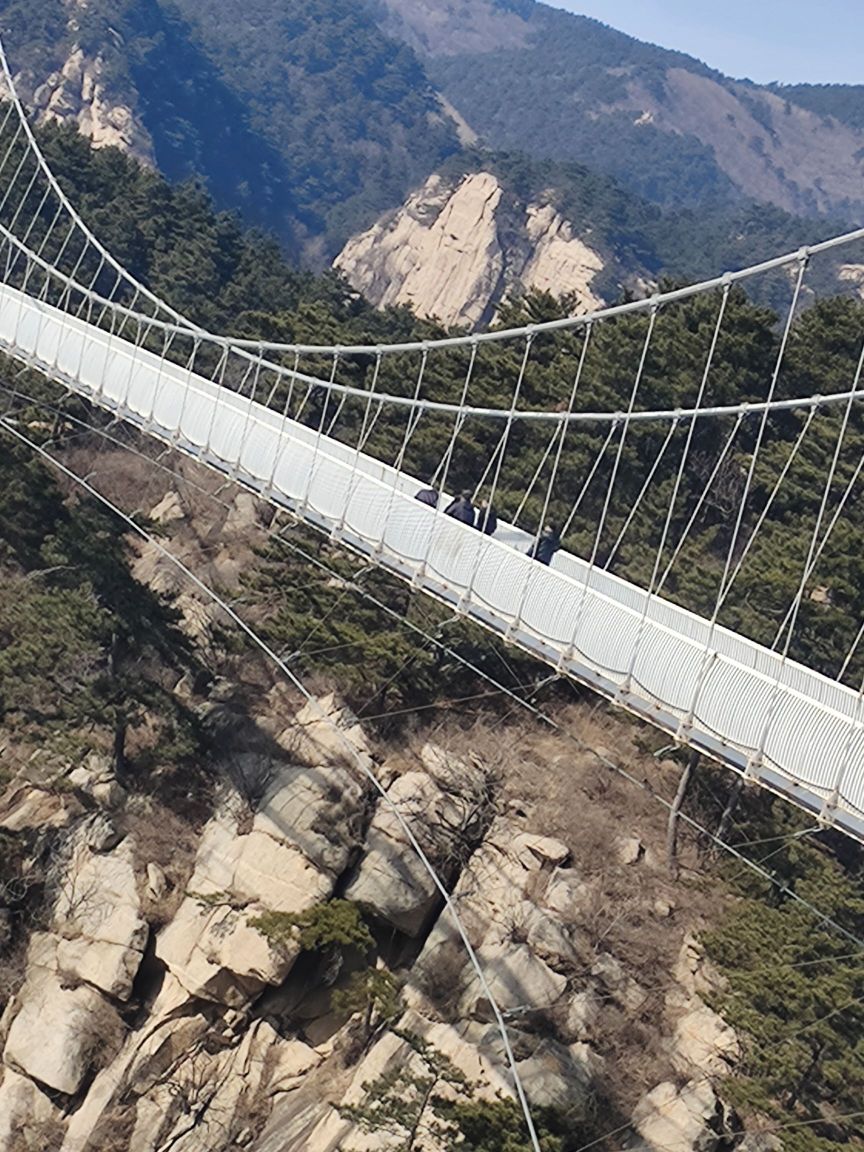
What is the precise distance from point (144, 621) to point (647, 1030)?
446 inches

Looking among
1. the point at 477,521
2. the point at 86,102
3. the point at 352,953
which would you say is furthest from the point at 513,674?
the point at 86,102

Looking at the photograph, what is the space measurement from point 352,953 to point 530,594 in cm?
592

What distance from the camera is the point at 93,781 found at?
22.0 meters

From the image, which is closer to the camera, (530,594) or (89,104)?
(530,594)

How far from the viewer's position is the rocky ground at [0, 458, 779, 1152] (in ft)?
57.5

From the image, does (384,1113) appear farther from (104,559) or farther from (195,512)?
(195,512)

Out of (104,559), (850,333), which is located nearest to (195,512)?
(104,559)

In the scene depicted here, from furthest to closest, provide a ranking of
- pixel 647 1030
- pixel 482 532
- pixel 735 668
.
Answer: pixel 482 532 < pixel 647 1030 < pixel 735 668

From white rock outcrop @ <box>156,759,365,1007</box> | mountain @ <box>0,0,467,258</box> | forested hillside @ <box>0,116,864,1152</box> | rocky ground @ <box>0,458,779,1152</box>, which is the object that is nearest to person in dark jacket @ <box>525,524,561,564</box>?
forested hillside @ <box>0,116,864,1152</box>

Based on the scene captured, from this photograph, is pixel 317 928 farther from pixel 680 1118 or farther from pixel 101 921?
pixel 680 1118

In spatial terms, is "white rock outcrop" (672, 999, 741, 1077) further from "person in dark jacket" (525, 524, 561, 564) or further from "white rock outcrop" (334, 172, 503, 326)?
"white rock outcrop" (334, 172, 503, 326)

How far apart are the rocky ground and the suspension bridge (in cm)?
373

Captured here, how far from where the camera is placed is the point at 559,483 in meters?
27.9

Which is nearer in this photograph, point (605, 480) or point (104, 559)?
point (104, 559)
